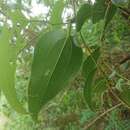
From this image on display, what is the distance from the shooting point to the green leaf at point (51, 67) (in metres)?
0.39

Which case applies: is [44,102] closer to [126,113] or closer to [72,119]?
[126,113]

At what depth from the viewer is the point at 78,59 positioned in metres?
0.44

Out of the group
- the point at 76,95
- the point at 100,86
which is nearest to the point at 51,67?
the point at 100,86

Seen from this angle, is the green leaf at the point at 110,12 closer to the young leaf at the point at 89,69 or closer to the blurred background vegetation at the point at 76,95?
the young leaf at the point at 89,69

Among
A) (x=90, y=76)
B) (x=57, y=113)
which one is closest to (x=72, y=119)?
(x=57, y=113)

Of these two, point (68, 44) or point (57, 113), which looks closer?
point (68, 44)

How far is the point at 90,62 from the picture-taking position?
1.54ft

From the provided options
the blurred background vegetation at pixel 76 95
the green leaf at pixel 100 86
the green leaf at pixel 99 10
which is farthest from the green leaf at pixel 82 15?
the blurred background vegetation at pixel 76 95

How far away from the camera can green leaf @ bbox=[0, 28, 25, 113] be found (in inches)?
15.3

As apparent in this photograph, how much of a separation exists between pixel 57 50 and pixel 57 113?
5.59ft

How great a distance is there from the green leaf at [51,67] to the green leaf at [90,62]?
2cm

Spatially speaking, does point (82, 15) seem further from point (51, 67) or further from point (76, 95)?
point (76, 95)

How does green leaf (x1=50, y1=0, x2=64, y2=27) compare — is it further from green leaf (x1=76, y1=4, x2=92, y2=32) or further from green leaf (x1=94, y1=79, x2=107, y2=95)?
green leaf (x1=94, y1=79, x2=107, y2=95)

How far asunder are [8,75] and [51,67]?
0.17 ft
